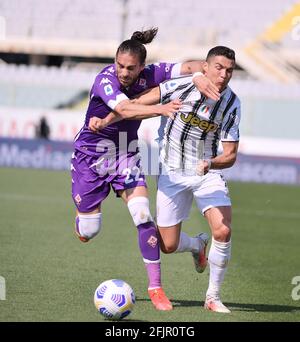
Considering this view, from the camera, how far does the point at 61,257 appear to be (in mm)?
9719

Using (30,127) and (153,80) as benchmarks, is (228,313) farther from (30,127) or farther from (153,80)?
(30,127)

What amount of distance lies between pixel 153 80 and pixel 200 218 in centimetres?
793

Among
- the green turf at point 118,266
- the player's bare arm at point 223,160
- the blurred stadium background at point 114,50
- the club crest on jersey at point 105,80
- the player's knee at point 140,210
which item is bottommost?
the green turf at point 118,266

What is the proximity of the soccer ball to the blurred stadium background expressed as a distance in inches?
736

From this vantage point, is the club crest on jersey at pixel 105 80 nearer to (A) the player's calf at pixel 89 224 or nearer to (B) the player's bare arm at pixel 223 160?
(B) the player's bare arm at pixel 223 160

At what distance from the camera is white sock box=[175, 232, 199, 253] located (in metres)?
7.72

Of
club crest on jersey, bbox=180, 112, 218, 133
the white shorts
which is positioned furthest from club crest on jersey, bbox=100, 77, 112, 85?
the white shorts

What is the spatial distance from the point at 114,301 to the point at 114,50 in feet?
83.8

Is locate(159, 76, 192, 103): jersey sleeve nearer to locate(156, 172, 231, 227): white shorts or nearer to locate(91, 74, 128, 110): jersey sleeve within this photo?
locate(91, 74, 128, 110): jersey sleeve

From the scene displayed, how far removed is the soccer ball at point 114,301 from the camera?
633cm

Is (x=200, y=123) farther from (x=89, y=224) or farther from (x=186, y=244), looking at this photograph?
(x=89, y=224)

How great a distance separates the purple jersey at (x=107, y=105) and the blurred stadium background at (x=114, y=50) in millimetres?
17505
